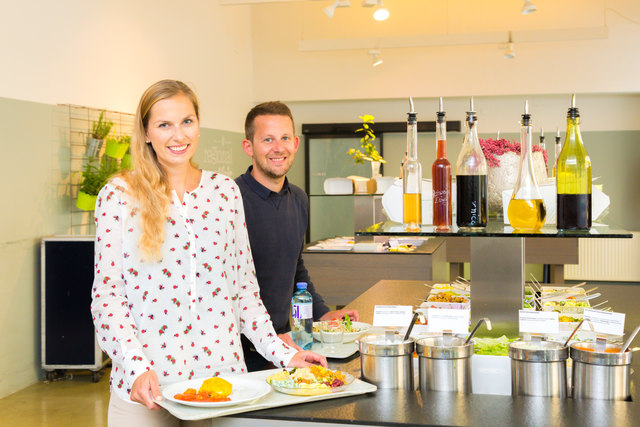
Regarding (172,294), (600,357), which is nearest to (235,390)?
(172,294)

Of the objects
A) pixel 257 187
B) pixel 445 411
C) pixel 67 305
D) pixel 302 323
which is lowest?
pixel 67 305

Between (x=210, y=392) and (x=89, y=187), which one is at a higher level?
(x=89, y=187)

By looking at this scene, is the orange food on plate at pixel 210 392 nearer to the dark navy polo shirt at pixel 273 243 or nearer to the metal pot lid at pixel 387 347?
the metal pot lid at pixel 387 347

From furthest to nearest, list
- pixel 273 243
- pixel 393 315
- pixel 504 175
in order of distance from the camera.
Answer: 1. pixel 273 243
2. pixel 504 175
3. pixel 393 315

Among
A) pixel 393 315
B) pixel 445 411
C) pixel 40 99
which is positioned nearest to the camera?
pixel 445 411

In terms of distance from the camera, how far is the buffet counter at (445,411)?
1.70m

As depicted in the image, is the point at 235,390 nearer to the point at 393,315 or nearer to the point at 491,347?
the point at 393,315

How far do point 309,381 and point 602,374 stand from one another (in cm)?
77

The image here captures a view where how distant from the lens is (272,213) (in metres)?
2.84

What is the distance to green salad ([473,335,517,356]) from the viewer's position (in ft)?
6.85

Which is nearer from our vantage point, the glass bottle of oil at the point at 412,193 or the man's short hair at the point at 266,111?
the glass bottle of oil at the point at 412,193

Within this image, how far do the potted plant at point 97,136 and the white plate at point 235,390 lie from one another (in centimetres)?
439

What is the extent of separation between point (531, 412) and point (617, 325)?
43 cm

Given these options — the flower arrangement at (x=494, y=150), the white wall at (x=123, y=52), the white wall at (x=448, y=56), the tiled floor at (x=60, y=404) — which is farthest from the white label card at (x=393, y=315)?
the white wall at (x=448, y=56)
